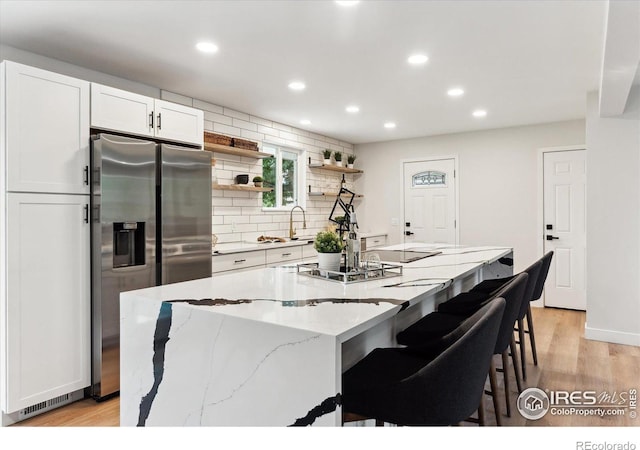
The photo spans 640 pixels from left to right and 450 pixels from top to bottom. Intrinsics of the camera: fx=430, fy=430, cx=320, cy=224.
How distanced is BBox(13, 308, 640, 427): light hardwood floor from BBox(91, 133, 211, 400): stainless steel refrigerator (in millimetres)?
226

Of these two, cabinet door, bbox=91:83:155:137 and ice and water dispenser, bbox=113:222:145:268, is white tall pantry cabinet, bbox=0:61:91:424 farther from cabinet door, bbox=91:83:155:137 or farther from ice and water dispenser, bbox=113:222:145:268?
ice and water dispenser, bbox=113:222:145:268

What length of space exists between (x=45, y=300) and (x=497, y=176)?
17.1 feet

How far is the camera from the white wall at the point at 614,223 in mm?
3846

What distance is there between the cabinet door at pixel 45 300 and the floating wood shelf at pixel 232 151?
4.99 feet


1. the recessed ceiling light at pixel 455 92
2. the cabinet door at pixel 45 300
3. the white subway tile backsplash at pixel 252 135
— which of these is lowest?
the cabinet door at pixel 45 300

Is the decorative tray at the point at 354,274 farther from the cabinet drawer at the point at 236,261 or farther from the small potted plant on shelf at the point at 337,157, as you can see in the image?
the small potted plant on shelf at the point at 337,157

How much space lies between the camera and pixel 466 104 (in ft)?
14.7

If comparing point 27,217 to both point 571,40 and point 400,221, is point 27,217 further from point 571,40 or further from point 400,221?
point 400,221

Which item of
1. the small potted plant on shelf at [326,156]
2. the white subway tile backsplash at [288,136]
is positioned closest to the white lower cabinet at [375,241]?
the small potted plant on shelf at [326,156]

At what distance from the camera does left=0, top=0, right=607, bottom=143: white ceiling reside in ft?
7.95

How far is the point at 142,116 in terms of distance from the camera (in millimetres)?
3139

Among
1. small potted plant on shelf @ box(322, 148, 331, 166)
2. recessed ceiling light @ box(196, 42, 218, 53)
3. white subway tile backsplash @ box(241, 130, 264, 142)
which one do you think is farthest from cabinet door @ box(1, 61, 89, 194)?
small potted plant on shelf @ box(322, 148, 331, 166)

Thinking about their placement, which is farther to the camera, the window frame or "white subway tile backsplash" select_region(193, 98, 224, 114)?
the window frame
